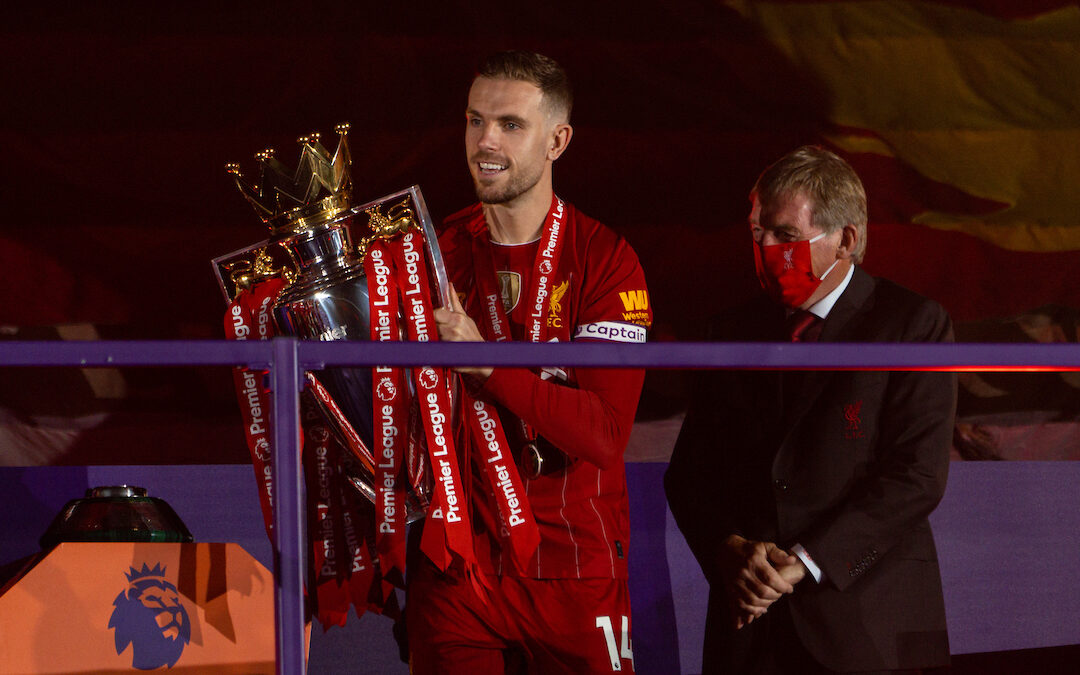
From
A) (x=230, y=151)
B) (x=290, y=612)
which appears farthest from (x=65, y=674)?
(x=230, y=151)

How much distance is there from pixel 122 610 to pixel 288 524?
1.05 feet

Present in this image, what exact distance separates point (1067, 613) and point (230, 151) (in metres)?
2.35

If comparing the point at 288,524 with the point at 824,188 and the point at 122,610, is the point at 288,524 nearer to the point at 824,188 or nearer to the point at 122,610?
the point at 122,610

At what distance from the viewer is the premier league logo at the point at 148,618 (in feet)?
4.32

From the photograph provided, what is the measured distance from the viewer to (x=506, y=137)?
1.79m

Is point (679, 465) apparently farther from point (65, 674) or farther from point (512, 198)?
point (65, 674)

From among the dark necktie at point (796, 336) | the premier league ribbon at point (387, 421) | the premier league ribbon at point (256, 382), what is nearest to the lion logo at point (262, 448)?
the premier league ribbon at point (256, 382)

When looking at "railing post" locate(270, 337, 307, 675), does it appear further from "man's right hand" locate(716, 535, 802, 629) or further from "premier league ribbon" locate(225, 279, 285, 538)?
"man's right hand" locate(716, 535, 802, 629)

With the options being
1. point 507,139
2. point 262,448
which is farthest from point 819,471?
point 262,448

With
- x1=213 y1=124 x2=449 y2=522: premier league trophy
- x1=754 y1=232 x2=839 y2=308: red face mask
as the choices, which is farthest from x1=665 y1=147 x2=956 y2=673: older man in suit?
x1=213 y1=124 x2=449 y2=522: premier league trophy

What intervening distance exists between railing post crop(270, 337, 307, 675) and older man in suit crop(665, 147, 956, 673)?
823 millimetres

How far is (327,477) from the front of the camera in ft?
5.68

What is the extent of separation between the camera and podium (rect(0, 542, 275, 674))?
4.32 feet

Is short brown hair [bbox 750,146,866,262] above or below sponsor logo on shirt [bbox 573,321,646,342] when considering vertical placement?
above
